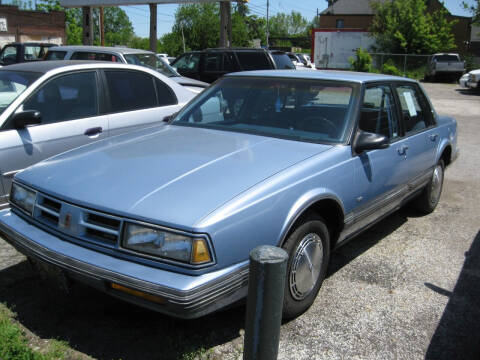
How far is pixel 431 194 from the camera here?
17.5ft

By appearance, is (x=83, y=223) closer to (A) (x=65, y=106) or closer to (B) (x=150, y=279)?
(B) (x=150, y=279)

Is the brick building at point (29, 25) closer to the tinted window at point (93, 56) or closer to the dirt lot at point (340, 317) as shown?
the tinted window at point (93, 56)

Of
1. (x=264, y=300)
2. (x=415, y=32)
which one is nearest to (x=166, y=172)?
(x=264, y=300)

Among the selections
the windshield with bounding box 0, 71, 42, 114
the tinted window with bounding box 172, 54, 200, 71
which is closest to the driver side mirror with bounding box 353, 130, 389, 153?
the windshield with bounding box 0, 71, 42, 114

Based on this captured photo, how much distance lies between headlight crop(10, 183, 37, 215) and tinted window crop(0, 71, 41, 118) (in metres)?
1.39

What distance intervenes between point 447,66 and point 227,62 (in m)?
20.8

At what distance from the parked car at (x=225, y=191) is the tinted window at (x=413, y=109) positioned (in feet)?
0.10

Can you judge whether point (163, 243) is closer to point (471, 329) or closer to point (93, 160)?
point (93, 160)

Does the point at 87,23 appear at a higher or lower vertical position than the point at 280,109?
higher

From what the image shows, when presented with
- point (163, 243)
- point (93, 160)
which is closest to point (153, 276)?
point (163, 243)

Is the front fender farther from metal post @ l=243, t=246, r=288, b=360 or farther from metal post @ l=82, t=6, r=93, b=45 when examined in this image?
metal post @ l=82, t=6, r=93, b=45

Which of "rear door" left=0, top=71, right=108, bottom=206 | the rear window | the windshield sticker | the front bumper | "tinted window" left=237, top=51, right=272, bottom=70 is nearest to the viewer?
the front bumper

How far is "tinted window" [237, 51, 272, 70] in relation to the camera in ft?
40.0

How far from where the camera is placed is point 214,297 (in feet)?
8.02
